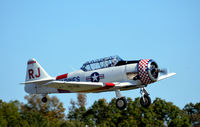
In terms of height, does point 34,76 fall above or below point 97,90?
above

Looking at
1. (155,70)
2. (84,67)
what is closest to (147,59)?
(155,70)

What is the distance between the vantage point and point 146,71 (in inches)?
832

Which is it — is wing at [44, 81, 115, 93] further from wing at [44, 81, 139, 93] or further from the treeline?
the treeline

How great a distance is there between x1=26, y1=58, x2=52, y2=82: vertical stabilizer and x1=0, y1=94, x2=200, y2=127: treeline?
99.7 ft

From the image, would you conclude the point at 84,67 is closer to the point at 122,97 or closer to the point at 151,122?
the point at 122,97

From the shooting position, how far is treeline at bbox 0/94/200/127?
6012 centimetres

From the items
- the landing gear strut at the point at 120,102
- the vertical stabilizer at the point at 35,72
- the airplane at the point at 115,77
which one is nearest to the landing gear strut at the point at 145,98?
the airplane at the point at 115,77

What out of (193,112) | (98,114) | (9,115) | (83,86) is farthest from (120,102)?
(193,112)

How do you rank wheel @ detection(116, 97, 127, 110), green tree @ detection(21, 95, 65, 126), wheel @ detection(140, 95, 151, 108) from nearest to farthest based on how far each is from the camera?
1. wheel @ detection(116, 97, 127, 110)
2. wheel @ detection(140, 95, 151, 108)
3. green tree @ detection(21, 95, 65, 126)

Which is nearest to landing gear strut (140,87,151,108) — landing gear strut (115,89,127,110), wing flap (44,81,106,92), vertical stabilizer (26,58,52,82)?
landing gear strut (115,89,127,110)

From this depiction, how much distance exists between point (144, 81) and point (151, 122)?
1710 inches

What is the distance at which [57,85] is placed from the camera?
827 inches

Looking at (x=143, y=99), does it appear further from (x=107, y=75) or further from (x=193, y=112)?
(x=193, y=112)

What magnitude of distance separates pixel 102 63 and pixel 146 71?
120 inches
